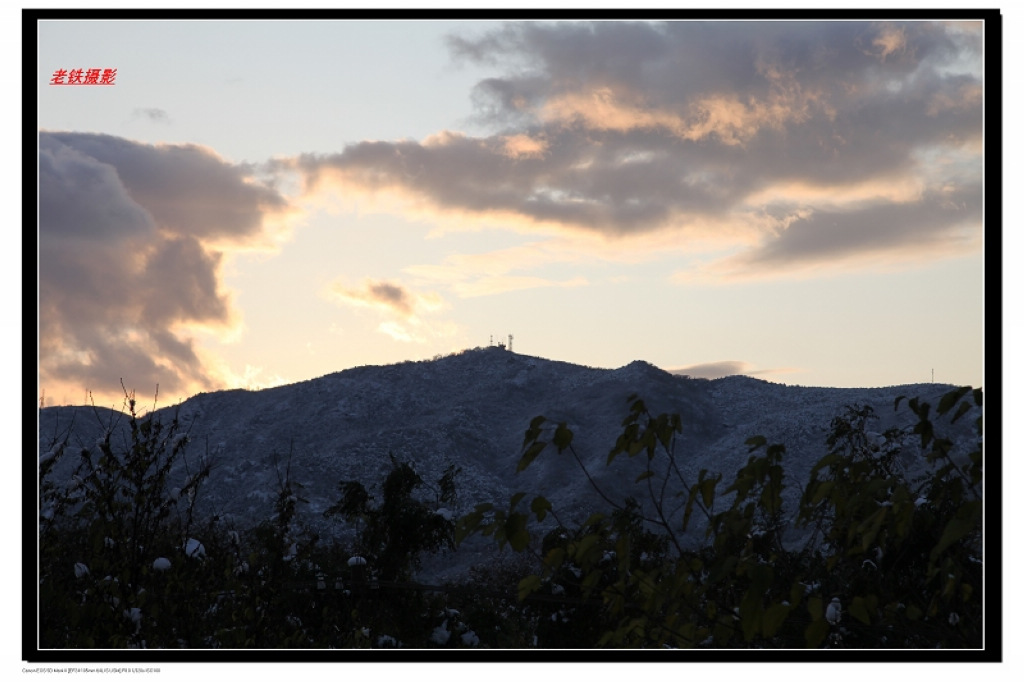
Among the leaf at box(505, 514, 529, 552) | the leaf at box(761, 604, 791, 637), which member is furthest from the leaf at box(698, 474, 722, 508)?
the leaf at box(505, 514, 529, 552)

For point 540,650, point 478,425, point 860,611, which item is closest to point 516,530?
point 860,611

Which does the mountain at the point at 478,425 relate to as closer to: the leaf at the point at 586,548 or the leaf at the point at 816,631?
the leaf at the point at 586,548

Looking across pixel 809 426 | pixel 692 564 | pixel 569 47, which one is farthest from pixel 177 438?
pixel 809 426

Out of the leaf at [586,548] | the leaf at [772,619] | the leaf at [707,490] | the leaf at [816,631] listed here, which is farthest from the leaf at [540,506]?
the leaf at [816,631]

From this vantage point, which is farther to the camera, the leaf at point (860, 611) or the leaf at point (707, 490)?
the leaf at point (707, 490)

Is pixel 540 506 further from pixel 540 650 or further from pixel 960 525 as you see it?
pixel 540 650
